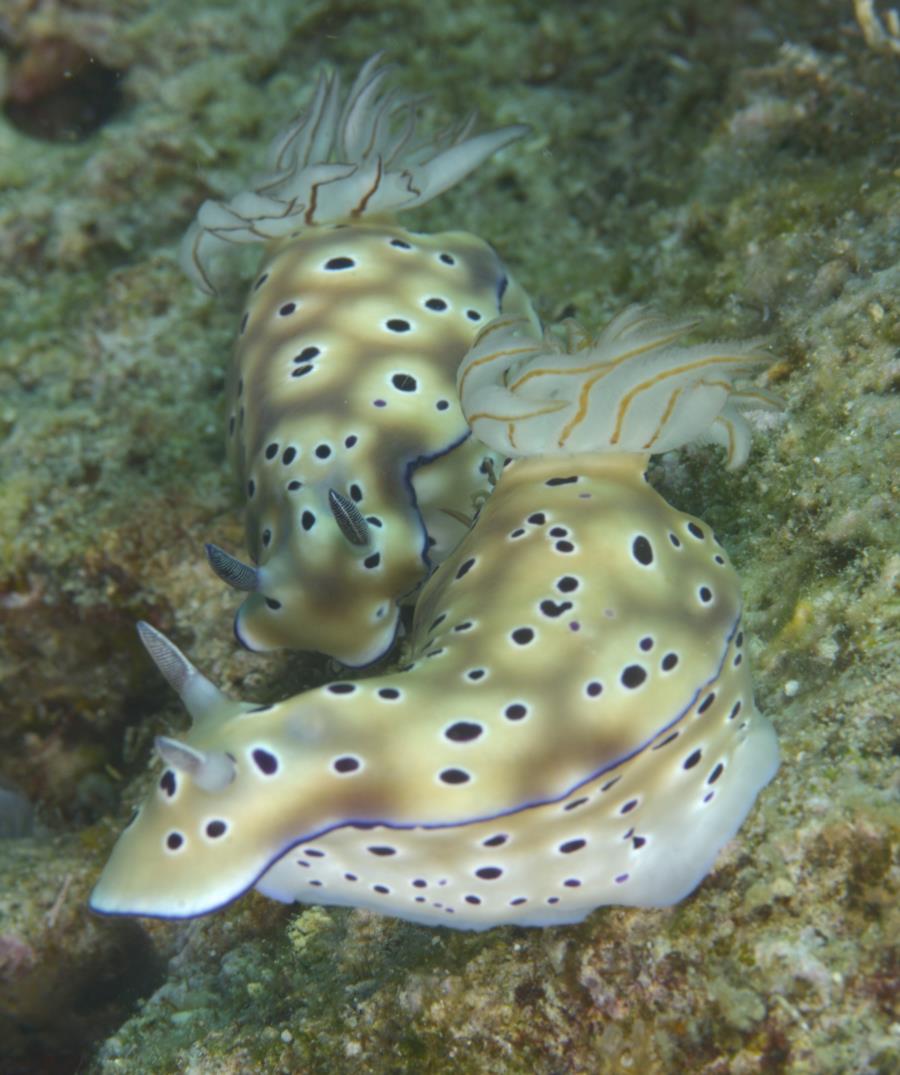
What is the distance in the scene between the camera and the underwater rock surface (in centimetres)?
274

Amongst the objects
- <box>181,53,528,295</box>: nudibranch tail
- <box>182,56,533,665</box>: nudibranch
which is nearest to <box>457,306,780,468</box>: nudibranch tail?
<box>182,56,533,665</box>: nudibranch

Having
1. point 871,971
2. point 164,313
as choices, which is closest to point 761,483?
point 871,971

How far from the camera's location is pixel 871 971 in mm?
2494

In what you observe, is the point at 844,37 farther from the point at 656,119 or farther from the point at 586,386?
the point at 586,386

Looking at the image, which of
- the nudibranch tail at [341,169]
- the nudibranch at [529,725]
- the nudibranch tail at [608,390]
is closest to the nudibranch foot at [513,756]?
the nudibranch at [529,725]

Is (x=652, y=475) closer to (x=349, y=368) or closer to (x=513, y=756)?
(x=349, y=368)

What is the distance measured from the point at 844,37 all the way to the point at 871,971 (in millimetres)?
4992

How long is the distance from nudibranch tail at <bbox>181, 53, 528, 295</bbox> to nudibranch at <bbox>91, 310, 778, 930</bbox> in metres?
1.40

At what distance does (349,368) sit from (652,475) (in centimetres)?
135

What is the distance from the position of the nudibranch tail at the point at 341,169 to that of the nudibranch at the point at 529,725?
1.40 m

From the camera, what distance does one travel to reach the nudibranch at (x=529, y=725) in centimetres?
247

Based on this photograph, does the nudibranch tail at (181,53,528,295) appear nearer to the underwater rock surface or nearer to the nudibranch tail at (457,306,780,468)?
the underwater rock surface

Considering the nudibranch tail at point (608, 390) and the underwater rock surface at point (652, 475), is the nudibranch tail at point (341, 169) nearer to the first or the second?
the underwater rock surface at point (652, 475)

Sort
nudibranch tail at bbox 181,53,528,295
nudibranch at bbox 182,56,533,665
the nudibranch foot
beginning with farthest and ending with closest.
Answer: nudibranch tail at bbox 181,53,528,295, nudibranch at bbox 182,56,533,665, the nudibranch foot
